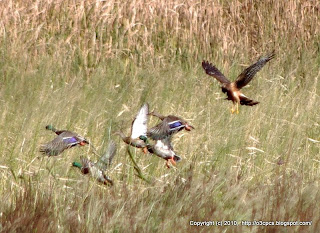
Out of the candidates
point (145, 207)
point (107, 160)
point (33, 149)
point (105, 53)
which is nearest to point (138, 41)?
point (105, 53)

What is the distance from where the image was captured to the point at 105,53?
8789mm

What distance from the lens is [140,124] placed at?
5297 millimetres

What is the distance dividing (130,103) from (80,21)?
2.32 m

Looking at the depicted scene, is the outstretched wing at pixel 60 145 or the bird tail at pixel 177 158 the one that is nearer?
the outstretched wing at pixel 60 145

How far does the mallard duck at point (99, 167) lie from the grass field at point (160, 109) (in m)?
0.07

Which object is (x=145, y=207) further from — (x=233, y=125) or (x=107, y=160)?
(x=233, y=125)

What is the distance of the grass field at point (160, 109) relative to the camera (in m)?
4.32

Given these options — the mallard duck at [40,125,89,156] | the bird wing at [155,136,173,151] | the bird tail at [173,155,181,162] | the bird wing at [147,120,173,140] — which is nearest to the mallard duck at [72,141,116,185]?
the mallard duck at [40,125,89,156]

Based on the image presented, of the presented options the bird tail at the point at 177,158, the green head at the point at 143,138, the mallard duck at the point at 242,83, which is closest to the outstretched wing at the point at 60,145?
the green head at the point at 143,138

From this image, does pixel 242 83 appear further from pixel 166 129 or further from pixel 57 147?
pixel 57 147

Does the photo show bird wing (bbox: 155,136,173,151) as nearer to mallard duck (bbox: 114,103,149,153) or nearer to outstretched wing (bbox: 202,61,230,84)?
mallard duck (bbox: 114,103,149,153)

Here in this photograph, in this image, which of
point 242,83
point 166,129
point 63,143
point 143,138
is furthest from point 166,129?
point 242,83

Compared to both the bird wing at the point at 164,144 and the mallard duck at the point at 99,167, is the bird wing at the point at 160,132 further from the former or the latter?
the mallard duck at the point at 99,167

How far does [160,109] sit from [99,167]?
6.71ft
